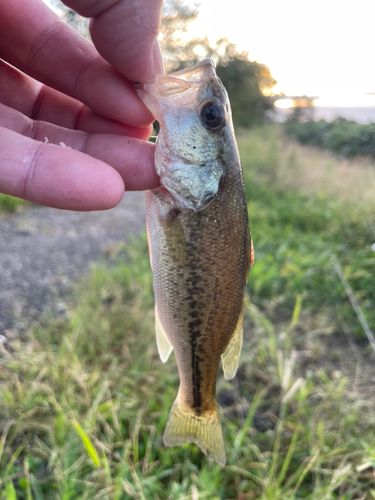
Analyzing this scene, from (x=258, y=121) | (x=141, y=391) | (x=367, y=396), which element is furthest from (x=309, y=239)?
(x=258, y=121)

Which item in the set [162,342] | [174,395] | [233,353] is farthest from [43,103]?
[174,395]

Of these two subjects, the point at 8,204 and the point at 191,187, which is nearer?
the point at 191,187

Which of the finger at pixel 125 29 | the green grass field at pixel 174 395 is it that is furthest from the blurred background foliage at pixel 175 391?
the finger at pixel 125 29

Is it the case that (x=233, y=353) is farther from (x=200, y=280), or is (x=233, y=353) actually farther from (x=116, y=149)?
(x=116, y=149)

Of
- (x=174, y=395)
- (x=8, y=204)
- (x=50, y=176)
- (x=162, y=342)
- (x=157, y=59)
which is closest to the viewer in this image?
(x=50, y=176)

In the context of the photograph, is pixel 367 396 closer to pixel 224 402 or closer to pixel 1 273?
pixel 224 402

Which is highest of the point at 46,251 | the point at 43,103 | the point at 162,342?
the point at 43,103
